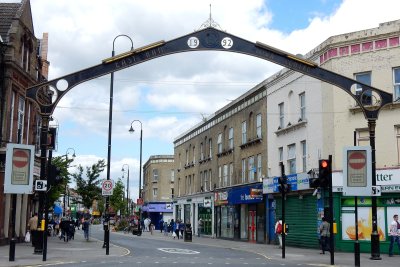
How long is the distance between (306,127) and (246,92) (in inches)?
412

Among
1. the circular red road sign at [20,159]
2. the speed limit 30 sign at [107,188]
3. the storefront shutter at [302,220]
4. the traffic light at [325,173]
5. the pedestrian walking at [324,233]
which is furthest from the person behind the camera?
the storefront shutter at [302,220]

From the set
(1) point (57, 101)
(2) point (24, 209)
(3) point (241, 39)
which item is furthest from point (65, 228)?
(3) point (241, 39)

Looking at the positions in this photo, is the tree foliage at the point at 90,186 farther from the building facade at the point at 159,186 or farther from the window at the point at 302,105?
the building facade at the point at 159,186

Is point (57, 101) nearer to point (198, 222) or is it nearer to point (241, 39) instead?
point (241, 39)

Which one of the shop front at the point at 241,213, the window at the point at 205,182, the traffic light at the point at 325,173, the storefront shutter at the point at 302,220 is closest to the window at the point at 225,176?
the shop front at the point at 241,213

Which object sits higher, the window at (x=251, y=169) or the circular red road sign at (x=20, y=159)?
the window at (x=251, y=169)

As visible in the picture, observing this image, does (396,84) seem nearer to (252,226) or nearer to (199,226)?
(252,226)

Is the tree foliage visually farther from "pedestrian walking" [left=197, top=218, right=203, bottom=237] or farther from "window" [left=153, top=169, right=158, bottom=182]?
"window" [left=153, top=169, right=158, bottom=182]

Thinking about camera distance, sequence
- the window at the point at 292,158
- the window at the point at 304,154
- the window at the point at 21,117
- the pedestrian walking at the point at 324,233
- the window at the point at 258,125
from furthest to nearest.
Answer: the window at the point at 258,125 < the window at the point at 292,158 < the window at the point at 304,154 < the window at the point at 21,117 < the pedestrian walking at the point at 324,233

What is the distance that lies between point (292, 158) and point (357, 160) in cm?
1439

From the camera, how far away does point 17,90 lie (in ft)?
99.1

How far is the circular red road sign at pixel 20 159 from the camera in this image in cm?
1997

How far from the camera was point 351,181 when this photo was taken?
1956 cm

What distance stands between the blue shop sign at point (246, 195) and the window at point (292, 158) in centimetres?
389
